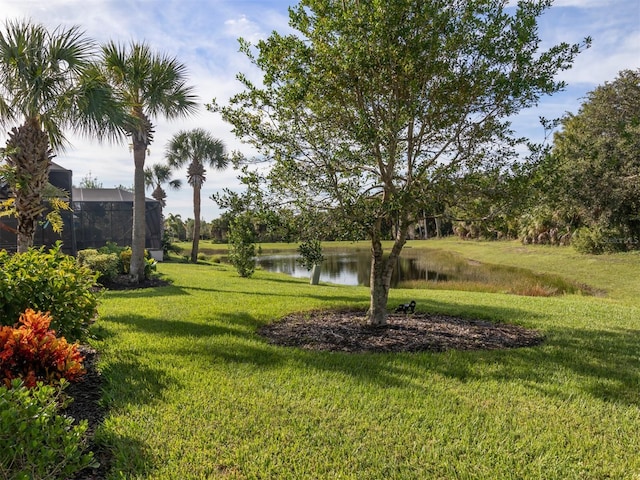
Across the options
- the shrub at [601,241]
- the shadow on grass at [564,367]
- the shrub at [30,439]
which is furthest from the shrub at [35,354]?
the shrub at [601,241]

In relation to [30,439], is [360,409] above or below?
below

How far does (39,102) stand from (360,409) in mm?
8792

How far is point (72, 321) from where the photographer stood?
447 centimetres

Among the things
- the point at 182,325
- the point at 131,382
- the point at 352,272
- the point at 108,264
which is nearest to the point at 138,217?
the point at 108,264

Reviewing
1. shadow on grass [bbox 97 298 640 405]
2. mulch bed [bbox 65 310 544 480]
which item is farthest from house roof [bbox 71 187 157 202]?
mulch bed [bbox 65 310 544 480]

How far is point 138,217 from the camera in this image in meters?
12.9

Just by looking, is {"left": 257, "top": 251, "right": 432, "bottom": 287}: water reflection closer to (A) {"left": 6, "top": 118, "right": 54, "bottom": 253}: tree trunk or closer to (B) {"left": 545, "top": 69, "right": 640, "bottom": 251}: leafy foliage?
(B) {"left": 545, "top": 69, "right": 640, "bottom": 251}: leafy foliage

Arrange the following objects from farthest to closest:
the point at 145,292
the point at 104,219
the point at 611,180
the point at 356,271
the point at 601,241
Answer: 1. the point at 601,241
2. the point at 104,219
3. the point at 356,271
4. the point at 611,180
5. the point at 145,292

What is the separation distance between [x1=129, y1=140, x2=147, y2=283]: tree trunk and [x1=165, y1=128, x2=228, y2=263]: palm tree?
1318 cm

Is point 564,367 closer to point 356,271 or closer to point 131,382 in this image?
point 131,382

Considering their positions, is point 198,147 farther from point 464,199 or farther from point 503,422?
point 503,422

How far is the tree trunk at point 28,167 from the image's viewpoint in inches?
349

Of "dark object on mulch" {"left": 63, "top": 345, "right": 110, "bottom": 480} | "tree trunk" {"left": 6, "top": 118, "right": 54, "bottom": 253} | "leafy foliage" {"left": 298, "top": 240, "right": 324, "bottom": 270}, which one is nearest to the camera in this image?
"dark object on mulch" {"left": 63, "top": 345, "right": 110, "bottom": 480}

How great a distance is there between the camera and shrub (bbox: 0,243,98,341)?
13.9 ft
